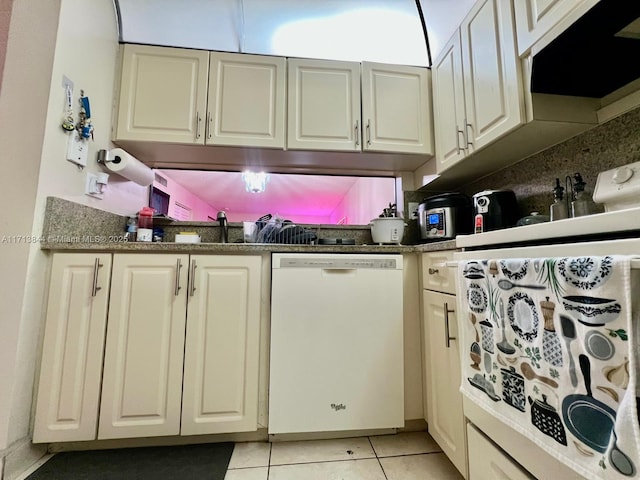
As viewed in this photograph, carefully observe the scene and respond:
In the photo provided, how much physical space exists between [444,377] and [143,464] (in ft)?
4.29

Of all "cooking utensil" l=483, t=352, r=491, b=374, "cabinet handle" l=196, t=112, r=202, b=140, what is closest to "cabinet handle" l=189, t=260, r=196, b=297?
"cabinet handle" l=196, t=112, r=202, b=140

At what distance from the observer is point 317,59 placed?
176 centimetres

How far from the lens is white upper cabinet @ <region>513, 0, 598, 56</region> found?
925 millimetres

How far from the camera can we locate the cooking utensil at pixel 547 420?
59cm

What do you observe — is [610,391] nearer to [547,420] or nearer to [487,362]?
[547,420]

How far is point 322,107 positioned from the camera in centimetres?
175

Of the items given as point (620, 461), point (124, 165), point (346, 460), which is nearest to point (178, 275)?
point (124, 165)

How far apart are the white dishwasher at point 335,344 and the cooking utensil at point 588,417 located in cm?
81

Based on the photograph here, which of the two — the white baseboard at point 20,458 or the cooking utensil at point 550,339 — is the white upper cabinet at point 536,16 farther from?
the white baseboard at point 20,458

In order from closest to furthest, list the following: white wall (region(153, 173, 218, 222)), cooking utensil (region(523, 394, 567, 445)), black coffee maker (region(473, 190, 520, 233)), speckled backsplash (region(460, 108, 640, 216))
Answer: cooking utensil (region(523, 394, 567, 445)) → speckled backsplash (region(460, 108, 640, 216)) → black coffee maker (region(473, 190, 520, 233)) → white wall (region(153, 173, 218, 222))

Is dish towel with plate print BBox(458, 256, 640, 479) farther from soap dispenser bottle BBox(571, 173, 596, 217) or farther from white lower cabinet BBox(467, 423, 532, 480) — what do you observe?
soap dispenser bottle BBox(571, 173, 596, 217)

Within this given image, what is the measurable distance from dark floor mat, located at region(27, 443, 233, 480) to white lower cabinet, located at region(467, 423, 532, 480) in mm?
929

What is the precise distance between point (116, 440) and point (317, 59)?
2.29 meters

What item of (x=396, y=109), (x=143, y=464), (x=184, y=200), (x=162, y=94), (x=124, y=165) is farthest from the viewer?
(x=184, y=200)
